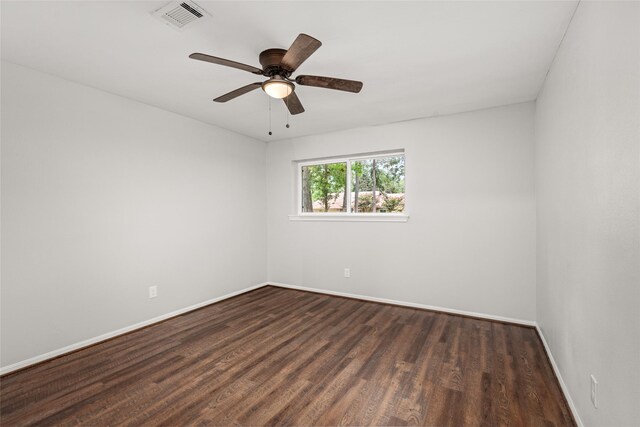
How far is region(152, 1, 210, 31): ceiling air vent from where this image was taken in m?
1.68

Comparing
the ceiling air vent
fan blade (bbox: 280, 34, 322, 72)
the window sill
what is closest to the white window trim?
the window sill

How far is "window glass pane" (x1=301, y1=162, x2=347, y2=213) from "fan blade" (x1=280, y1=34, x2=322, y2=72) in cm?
260

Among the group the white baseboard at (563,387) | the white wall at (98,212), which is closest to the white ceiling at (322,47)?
the white wall at (98,212)

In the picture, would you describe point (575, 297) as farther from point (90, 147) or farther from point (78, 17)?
point (90, 147)

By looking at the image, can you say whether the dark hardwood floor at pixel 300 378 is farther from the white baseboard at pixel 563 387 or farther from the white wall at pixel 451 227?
the white wall at pixel 451 227

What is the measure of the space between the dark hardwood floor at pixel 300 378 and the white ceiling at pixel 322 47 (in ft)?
7.92

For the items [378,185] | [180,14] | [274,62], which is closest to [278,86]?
[274,62]

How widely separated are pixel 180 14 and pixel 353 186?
3.07m

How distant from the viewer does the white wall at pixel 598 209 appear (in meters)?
1.09

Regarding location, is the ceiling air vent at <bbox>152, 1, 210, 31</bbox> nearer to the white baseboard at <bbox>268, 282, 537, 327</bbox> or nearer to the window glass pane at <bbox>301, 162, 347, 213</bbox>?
the window glass pane at <bbox>301, 162, 347, 213</bbox>

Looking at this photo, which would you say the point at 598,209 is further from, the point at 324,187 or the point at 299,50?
the point at 324,187

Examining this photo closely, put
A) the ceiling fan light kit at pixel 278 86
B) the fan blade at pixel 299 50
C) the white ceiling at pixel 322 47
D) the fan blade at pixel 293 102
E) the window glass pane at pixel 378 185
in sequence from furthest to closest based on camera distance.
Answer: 1. the window glass pane at pixel 378 185
2. the fan blade at pixel 293 102
3. the ceiling fan light kit at pixel 278 86
4. the white ceiling at pixel 322 47
5. the fan blade at pixel 299 50

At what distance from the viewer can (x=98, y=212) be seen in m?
2.87

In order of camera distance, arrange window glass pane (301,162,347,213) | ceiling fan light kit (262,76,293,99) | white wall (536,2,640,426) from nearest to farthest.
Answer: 1. white wall (536,2,640,426)
2. ceiling fan light kit (262,76,293,99)
3. window glass pane (301,162,347,213)
